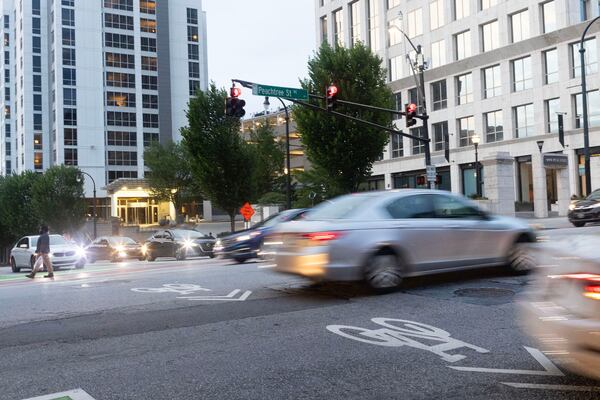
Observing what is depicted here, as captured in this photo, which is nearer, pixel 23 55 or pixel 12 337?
pixel 12 337

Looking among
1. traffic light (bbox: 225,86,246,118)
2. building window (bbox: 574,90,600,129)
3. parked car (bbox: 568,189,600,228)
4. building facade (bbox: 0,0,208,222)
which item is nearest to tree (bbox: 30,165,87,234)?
building facade (bbox: 0,0,208,222)

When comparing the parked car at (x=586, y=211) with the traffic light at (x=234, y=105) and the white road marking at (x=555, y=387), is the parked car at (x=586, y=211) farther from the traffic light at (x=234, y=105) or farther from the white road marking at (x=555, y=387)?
the white road marking at (x=555, y=387)

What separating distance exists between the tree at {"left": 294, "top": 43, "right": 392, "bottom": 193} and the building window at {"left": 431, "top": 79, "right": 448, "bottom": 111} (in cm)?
1858

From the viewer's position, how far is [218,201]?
41500 mm

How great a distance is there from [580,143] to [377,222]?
1426 inches

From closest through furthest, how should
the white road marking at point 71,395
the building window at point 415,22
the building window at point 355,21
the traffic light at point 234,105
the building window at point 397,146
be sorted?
the white road marking at point 71,395 < the traffic light at point 234,105 < the building window at point 415,22 < the building window at point 397,146 < the building window at point 355,21

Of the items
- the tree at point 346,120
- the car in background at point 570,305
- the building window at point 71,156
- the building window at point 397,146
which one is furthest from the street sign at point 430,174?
the building window at point 71,156

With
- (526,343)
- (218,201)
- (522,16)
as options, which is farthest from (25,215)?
(526,343)

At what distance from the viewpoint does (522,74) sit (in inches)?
1737

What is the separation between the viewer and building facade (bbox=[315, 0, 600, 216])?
3997 cm

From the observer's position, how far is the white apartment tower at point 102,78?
8156cm

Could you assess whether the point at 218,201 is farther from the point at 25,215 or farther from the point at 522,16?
the point at 25,215

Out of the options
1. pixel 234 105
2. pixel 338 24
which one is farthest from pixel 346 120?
pixel 338 24

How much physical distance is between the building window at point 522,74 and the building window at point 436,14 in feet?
28.4
